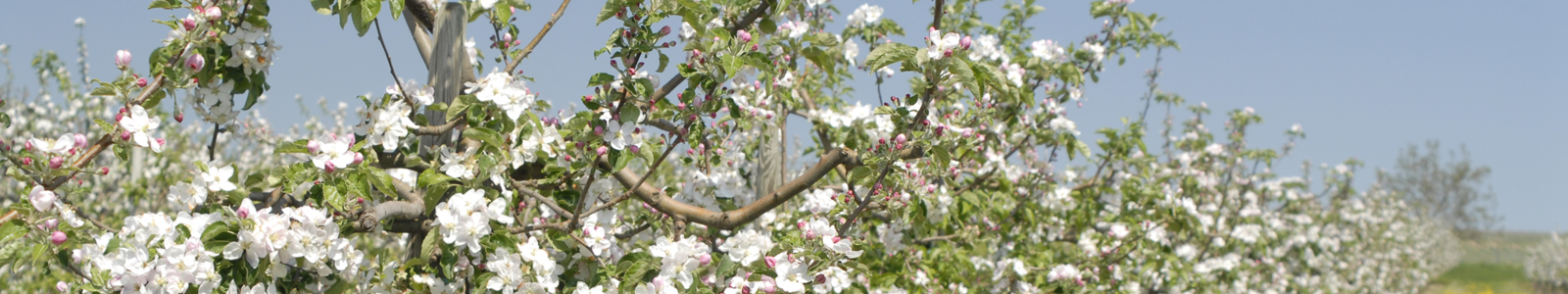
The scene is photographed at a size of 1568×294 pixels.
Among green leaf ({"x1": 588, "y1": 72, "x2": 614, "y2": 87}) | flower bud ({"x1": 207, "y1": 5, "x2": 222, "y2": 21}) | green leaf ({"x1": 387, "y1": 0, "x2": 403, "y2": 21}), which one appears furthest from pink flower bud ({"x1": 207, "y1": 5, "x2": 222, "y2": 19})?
green leaf ({"x1": 588, "y1": 72, "x2": 614, "y2": 87})

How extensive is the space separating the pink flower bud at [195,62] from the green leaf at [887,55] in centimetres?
128

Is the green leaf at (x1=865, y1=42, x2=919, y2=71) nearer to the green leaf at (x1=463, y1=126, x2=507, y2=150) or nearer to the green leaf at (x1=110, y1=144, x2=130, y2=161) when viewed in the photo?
the green leaf at (x1=463, y1=126, x2=507, y2=150)

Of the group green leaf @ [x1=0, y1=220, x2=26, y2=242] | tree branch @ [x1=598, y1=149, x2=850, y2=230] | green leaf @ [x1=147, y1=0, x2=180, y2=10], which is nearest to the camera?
green leaf @ [x1=0, y1=220, x2=26, y2=242]

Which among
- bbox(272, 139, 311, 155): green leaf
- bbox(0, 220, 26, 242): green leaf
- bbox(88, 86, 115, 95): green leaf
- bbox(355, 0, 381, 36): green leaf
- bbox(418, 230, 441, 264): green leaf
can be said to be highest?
bbox(355, 0, 381, 36): green leaf

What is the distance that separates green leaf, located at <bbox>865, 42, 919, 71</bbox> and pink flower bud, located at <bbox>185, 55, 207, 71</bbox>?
128 centimetres

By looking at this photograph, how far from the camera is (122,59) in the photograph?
1.85m

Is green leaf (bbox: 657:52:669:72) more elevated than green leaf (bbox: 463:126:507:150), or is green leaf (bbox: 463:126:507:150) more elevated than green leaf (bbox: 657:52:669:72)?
green leaf (bbox: 657:52:669:72)

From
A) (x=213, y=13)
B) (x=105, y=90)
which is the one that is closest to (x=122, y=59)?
(x=105, y=90)

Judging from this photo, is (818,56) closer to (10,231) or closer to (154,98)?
(154,98)

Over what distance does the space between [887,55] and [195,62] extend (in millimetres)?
1325

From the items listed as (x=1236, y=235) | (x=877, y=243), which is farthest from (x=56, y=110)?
(x=1236, y=235)

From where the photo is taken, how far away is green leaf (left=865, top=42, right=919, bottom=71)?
5.67 feet

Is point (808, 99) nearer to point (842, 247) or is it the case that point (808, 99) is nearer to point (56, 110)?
point (842, 247)

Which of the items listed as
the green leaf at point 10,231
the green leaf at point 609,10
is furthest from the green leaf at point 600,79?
the green leaf at point 10,231
